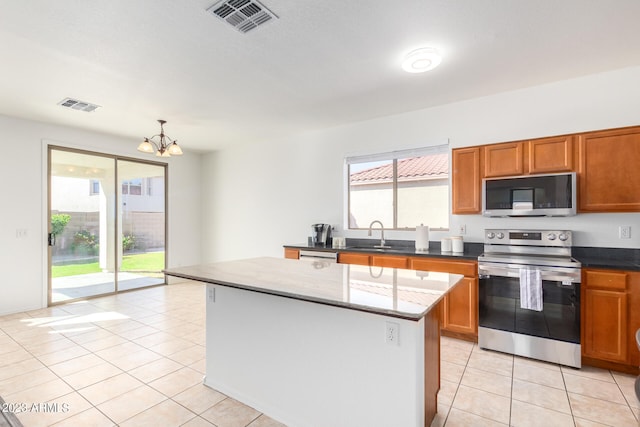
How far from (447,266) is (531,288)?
737mm

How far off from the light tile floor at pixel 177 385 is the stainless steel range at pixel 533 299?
15cm

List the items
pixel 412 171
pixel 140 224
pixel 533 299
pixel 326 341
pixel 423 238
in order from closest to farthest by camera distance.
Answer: pixel 326 341 < pixel 533 299 < pixel 423 238 < pixel 412 171 < pixel 140 224

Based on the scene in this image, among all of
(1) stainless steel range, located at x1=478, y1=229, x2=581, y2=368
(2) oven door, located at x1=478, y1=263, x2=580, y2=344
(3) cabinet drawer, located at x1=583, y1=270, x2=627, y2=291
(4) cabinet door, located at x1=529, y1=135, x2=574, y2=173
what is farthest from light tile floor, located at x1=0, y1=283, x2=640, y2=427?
(4) cabinet door, located at x1=529, y1=135, x2=574, y2=173

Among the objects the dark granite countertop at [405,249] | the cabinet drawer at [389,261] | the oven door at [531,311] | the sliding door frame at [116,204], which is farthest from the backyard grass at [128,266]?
the oven door at [531,311]

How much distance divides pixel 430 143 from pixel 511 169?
1018 millimetres

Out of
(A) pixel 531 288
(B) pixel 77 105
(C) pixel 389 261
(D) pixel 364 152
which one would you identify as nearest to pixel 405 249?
(C) pixel 389 261

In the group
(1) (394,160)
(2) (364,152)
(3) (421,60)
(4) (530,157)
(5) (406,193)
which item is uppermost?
(3) (421,60)

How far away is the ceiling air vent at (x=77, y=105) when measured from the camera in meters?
3.61

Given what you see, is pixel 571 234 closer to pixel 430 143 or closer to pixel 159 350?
pixel 430 143

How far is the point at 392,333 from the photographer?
1.59 metres

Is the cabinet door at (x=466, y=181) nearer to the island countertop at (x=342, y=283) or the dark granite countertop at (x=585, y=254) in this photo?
the dark granite countertop at (x=585, y=254)

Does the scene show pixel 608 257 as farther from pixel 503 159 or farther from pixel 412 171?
pixel 412 171

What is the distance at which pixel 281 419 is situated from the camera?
200 centimetres

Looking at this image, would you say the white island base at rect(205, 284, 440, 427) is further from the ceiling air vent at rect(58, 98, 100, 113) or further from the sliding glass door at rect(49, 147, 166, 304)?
the sliding glass door at rect(49, 147, 166, 304)
